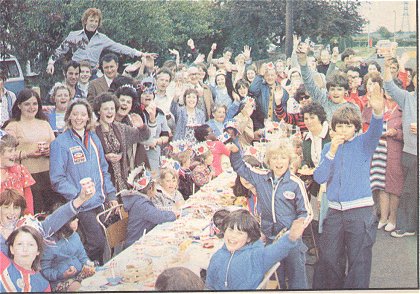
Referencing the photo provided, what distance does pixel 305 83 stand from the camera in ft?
18.2

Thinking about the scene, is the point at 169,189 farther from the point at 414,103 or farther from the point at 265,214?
the point at 414,103

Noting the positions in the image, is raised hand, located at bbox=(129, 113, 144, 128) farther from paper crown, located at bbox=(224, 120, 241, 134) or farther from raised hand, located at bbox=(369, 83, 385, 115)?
raised hand, located at bbox=(369, 83, 385, 115)

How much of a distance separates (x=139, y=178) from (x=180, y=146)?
0.40m

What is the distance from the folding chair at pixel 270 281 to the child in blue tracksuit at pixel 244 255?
0.02 meters

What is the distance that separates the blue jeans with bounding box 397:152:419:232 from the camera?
548 cm

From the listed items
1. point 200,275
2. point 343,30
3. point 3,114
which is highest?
point 343,30

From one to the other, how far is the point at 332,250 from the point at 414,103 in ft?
4.05

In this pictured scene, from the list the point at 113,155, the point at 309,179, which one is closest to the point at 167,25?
the point at 113,155

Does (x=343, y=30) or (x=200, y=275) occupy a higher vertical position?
(x=343, y=30)

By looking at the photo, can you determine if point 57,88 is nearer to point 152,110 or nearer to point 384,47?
point 152,110

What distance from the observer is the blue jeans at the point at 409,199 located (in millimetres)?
5484

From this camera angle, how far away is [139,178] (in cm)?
561

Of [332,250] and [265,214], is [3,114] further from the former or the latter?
[332,250]

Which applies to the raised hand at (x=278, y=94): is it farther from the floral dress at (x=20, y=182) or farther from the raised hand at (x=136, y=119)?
the floral dress at (x=20, y=182)
